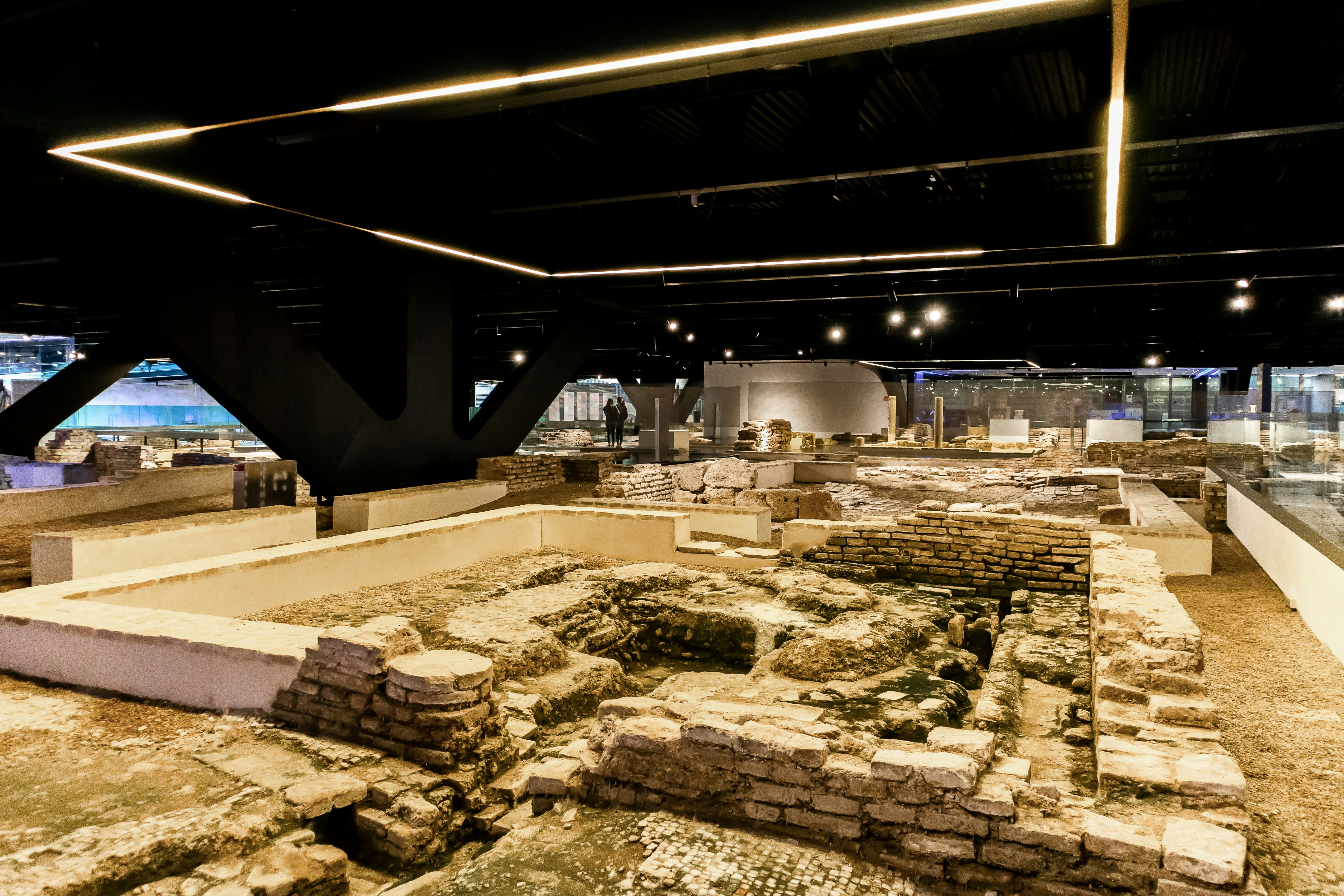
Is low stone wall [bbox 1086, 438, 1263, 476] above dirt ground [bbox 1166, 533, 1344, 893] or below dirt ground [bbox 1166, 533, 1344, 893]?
above

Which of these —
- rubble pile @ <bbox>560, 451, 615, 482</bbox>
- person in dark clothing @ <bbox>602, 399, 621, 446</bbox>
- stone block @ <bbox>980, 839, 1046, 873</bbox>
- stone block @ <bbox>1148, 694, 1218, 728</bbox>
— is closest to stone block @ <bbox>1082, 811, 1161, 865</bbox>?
stone block @ <bbox>980, 839, 1046, 873</bbox>

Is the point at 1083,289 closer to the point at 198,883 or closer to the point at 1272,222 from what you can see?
the point at 1272,222

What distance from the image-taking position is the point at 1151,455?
71.5 feet

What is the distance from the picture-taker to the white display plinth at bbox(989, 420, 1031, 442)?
28.0 metres

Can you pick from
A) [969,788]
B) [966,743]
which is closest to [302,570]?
[966,743]

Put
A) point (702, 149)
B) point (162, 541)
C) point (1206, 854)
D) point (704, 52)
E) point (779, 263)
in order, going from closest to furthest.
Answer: point (1206, 854) → point (704, 52) → point (702, 149) → point (162, 541) → point (779, 263)

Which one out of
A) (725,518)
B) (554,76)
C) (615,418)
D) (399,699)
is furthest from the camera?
(615,418)

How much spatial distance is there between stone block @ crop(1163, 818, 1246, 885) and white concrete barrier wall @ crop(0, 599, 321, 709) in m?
3.90

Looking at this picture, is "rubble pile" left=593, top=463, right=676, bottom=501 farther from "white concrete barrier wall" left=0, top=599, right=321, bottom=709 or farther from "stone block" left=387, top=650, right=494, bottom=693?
"stone block" left=387, top=650, right=494, bottom=693

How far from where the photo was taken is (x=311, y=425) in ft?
29.6

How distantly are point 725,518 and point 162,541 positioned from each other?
6434 mm

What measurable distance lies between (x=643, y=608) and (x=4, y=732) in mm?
4192

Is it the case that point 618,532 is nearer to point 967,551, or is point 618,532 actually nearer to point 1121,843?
point 967,551

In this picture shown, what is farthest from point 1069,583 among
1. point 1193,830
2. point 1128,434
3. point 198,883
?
point 1128,434
